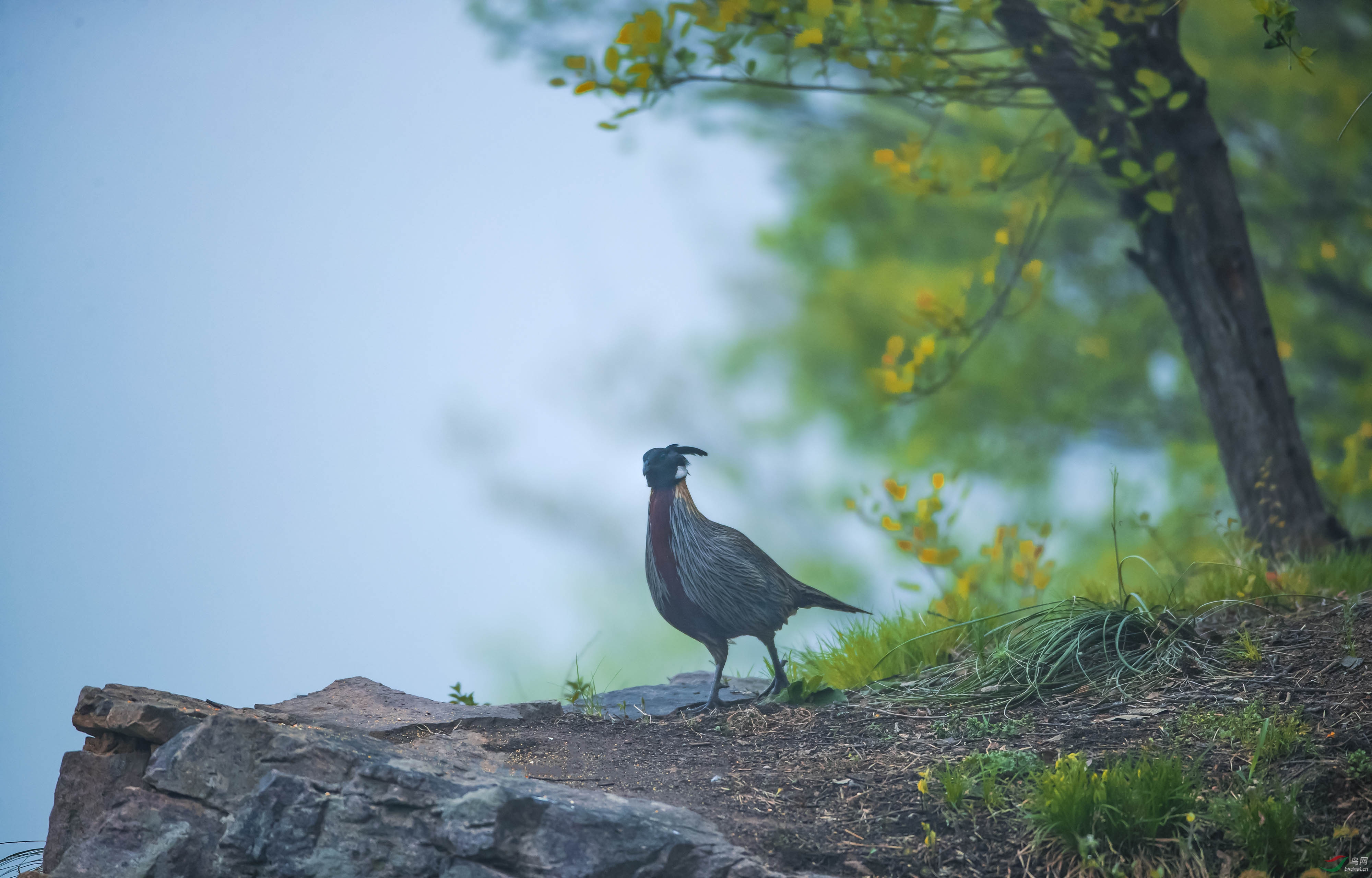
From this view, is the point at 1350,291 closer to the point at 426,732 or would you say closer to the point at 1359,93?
the point at 1359,93

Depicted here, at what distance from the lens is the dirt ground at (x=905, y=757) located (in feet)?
8.51

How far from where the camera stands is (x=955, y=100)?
4.99m

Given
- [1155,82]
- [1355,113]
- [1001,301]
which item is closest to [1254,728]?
[1355,113]

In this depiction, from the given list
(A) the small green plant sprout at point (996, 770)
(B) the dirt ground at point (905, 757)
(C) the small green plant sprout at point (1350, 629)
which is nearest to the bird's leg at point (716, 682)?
(B) the dirt ground at point (905, 757)

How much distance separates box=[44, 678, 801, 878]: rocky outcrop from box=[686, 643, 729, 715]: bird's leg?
3.98 ft

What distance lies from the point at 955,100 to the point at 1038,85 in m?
0.56

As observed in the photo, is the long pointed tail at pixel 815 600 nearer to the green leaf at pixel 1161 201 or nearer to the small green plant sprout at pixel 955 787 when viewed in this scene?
the small green plant sprout at pixel 955 787

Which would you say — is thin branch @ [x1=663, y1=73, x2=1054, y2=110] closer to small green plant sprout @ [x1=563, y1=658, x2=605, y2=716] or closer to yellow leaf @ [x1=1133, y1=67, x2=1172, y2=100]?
yellow leaf @ [x1=1133, y1=67, x2=1172, y2=100]

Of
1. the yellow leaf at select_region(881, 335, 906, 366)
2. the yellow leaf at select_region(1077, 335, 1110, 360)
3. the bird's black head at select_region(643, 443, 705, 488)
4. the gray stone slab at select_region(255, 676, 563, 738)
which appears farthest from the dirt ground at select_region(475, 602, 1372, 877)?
the yellow leaf at select_region(1077, 335, 1110, 360)

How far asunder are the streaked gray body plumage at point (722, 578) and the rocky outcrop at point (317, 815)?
119 cm

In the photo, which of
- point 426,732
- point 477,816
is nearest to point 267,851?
point 477,816

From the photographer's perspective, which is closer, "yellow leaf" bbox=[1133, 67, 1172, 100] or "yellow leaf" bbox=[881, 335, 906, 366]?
"yellow leaf" bbox=[1133, 67, 1172, 100]

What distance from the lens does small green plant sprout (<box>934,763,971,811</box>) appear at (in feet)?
9.05

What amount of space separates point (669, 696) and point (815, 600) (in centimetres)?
82
